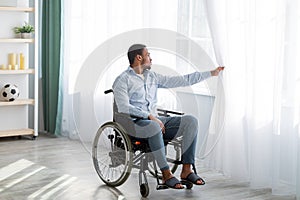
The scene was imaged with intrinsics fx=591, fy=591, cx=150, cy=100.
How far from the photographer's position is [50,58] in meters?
6.59

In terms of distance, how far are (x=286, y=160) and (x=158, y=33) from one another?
1749 mm

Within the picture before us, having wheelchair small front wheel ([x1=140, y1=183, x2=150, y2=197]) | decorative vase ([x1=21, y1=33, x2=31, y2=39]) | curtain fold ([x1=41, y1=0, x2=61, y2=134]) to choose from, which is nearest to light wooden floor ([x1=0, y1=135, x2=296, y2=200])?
wheelchair small front wheel ([x1=140, y1=183, x2=150, y2=197])

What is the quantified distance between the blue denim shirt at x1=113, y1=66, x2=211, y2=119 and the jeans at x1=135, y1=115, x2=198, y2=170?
0.32 feet

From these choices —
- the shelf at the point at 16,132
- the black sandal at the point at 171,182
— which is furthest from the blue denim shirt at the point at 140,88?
the shelf at the point at 16,132

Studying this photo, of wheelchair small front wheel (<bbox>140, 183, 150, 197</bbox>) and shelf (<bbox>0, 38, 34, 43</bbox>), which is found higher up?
shelf (<bbox>0, 38, 34, 43</bbox>)

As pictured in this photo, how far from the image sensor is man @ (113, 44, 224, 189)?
13.5ft

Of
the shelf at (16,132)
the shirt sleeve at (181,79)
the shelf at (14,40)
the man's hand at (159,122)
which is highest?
the shelf at (14,40)

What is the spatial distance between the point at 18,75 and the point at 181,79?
250 cm

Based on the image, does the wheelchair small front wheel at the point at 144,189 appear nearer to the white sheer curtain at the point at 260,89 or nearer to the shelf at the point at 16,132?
the white sheer curtain at the point at 260,89

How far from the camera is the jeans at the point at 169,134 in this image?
4.08 metres

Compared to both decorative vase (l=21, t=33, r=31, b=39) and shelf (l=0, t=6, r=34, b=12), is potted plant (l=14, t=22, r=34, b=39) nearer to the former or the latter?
decorative vase (l=21, t=33, r=31, b=39)

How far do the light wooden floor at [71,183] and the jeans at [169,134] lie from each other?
0.92 feet

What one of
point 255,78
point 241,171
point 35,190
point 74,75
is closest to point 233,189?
point 241,171

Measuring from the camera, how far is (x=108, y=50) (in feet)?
19.3
